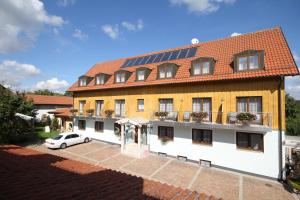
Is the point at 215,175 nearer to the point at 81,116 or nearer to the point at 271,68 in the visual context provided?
the point at 271,68

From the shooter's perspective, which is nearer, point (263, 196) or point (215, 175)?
point (263, 196)

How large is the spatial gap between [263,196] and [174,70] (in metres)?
12.1

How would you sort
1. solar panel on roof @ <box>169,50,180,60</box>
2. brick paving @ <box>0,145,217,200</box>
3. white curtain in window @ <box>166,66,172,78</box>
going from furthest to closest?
solar panel on roof @ <box>169,50,180,60</box> < white curtain in window @ <box>166,66,172,78</box> < brick paving @ <box>0,145,217,200</box>

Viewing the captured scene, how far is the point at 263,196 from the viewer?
36.1ft

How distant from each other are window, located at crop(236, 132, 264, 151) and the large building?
67 millimetres

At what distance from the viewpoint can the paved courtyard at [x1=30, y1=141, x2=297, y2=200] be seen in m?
11.4

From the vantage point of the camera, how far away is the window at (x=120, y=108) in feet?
71.1

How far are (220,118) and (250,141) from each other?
268cm

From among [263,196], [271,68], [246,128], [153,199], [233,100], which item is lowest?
[263,196]

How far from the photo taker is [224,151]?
48.9 feet

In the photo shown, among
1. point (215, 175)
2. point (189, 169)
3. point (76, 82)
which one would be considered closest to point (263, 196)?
point (215, 175)

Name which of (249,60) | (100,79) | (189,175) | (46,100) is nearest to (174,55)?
(249,60)

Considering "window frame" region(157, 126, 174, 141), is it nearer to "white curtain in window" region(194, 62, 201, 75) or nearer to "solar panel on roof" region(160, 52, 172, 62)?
"white curtain in window" region(194, 62, 201, 75)

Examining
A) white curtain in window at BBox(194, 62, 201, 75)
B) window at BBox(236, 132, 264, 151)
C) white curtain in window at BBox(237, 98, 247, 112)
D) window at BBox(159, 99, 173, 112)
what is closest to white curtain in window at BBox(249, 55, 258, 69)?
white curtain in window at BBox(237, 98, 247, 112)
